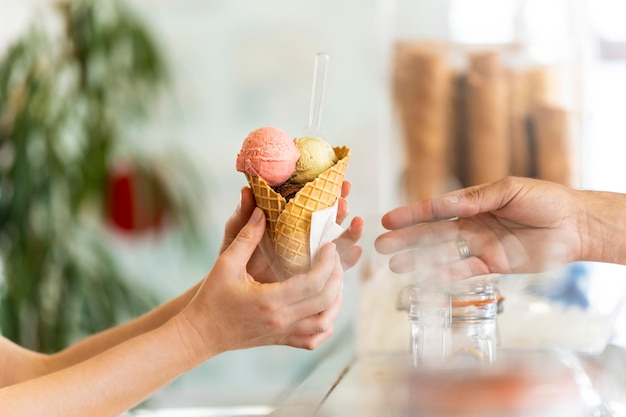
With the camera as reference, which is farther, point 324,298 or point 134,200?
point 134,200

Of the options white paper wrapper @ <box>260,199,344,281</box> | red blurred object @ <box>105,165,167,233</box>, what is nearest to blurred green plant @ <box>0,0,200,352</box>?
red blurred object @ <box>105,165,167,233</box>

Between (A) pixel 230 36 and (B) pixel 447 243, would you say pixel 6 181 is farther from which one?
(B) pixel 447 243

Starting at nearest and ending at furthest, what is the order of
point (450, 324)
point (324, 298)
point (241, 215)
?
point (450, 324) < point (324, 298) < point (241, 215)

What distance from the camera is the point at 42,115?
215 cm

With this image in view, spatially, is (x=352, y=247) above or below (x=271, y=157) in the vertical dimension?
below

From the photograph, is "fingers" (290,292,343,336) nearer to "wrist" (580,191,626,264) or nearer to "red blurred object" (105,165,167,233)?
"wrist" (580,191,626,264)

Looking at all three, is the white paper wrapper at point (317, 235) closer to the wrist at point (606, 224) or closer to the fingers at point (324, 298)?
the fingers at point (324, 298)

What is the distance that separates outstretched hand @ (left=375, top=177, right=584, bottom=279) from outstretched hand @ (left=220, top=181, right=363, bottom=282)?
65 mm

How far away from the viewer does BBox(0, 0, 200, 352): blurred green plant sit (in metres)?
2.16

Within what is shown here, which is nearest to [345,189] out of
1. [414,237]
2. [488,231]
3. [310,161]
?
[310,161]

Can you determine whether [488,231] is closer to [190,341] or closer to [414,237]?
[414,237]

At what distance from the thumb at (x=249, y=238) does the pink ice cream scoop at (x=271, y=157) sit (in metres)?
0.05

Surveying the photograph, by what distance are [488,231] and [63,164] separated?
161cm

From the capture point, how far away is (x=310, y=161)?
94 centimetres
